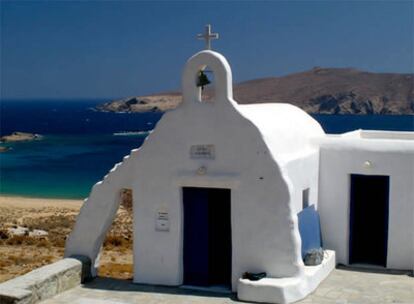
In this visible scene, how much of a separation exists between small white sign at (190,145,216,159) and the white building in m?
0.02

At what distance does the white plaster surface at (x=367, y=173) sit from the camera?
48.6 feet

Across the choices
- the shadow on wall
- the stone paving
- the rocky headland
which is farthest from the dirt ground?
the rocky headland

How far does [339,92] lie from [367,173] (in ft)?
518

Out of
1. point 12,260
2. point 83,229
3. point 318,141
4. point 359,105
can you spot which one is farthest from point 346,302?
point 359,105

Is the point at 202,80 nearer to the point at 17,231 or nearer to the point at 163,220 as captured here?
the point at 163,220

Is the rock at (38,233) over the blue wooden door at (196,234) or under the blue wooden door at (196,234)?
under

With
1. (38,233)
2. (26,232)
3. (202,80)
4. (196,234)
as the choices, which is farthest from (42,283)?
(26,232)

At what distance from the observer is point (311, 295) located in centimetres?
1295

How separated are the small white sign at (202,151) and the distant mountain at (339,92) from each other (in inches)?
5457

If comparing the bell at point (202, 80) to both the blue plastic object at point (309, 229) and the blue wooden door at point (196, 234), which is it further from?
the blue plastic object at point (309, 229)

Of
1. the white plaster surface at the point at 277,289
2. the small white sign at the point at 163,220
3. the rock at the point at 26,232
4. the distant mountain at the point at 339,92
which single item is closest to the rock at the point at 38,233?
the rock at the point at 26,232

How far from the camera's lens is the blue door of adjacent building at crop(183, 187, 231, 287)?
1386cm

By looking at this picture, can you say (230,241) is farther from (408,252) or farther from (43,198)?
(43,198)

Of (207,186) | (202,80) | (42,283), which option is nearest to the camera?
(42,283)
